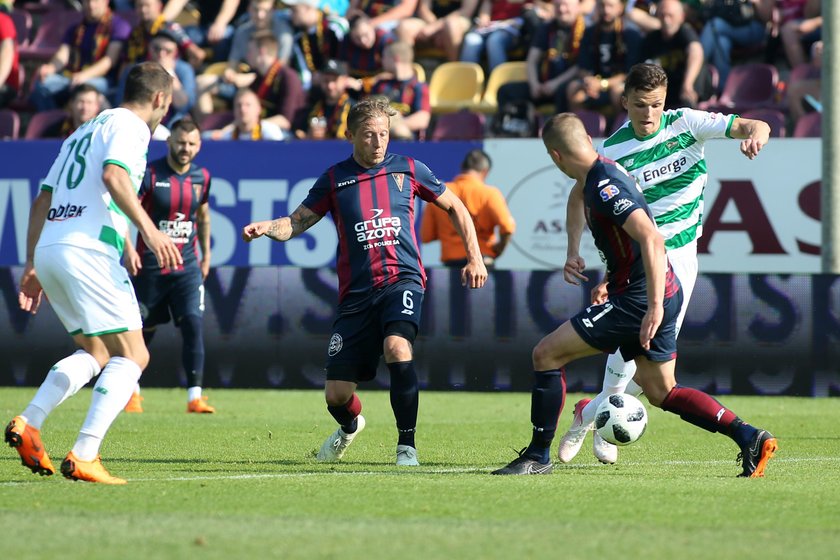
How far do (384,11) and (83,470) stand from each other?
14038mm

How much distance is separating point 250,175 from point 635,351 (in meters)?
9.95

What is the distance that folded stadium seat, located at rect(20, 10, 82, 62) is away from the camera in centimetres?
2031

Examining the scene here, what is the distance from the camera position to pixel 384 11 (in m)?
19.8

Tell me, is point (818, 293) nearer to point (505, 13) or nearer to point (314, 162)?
point (314, 162)

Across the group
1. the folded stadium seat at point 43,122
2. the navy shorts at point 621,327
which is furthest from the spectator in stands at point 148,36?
the navy shorts at point 621,327

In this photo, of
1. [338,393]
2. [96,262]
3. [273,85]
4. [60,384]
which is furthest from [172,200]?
[273,85]

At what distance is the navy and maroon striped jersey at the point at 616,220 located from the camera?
6949 millimetres

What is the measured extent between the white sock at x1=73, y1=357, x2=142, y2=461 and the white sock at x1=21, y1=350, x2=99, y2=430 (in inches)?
→ 10.7

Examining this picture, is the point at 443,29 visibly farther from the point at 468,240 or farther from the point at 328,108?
the point at 468,240

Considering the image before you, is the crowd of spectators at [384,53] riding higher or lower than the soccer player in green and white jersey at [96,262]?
higher

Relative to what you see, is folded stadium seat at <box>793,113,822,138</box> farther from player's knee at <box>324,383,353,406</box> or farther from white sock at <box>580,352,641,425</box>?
player's knee at <box>324,383,353,406</box>

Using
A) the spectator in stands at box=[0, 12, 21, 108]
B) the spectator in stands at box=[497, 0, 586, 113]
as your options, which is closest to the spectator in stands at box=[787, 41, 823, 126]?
the spectator in stands at box=[497, 0, 586, 113]

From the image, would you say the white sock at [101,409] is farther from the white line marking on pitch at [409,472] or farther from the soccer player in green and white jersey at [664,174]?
the soccer player in green and white jersey at [664,174]

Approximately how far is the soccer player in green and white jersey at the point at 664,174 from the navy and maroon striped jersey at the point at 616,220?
811mm
